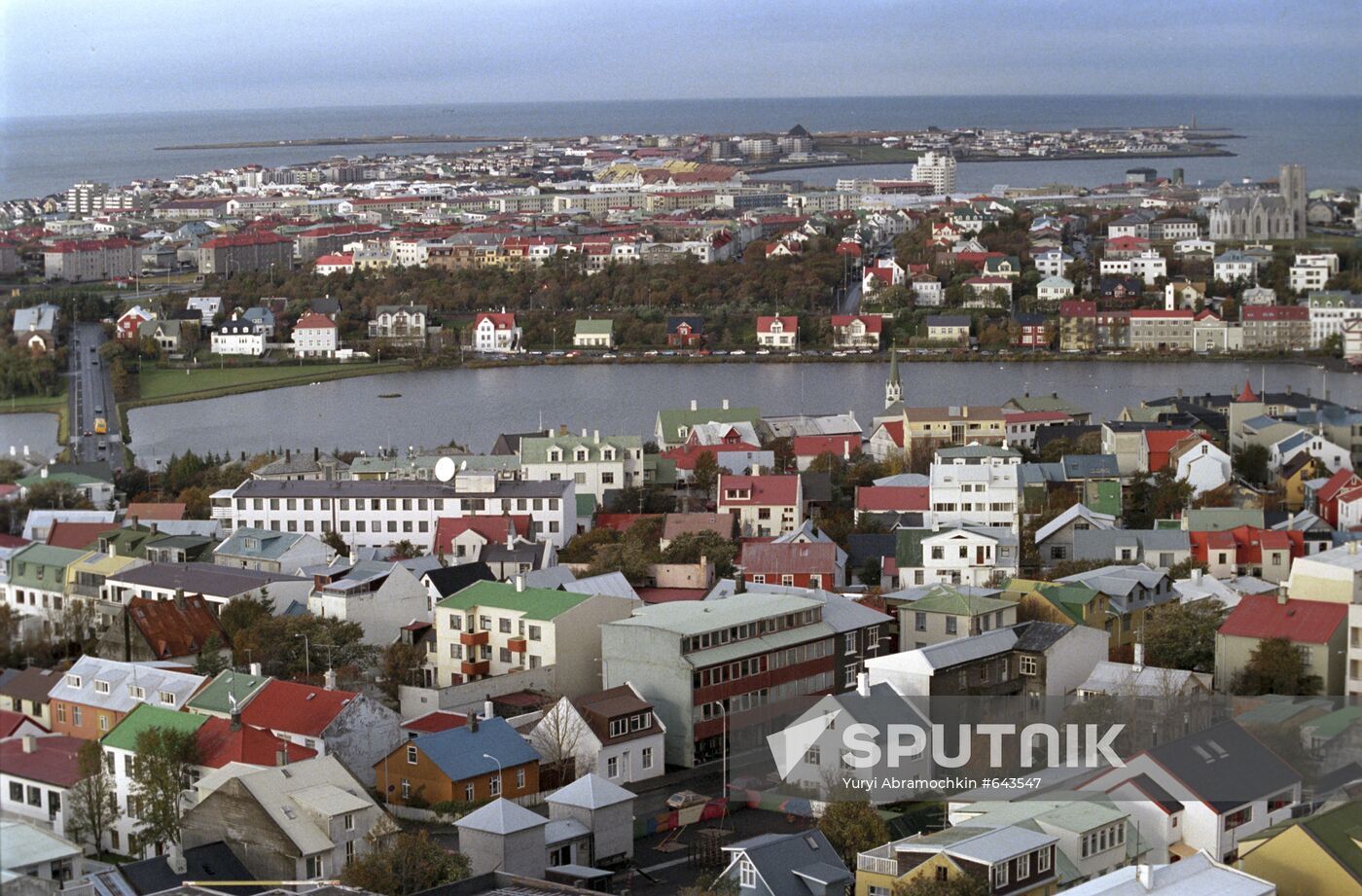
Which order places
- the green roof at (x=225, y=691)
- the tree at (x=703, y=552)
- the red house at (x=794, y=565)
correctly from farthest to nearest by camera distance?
1. the tree at (x=703, y=552)
2. the red house at (x=794, y=565)
3. the green roof at (x=225, y=691)

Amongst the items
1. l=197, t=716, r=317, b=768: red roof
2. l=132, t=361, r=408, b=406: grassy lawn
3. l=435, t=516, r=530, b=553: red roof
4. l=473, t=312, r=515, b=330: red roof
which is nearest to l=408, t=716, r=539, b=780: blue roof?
l=197, t=716, r=317, b=768: red roof

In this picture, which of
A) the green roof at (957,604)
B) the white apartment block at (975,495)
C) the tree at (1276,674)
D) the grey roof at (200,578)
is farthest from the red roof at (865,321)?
the tree at (1276,674)

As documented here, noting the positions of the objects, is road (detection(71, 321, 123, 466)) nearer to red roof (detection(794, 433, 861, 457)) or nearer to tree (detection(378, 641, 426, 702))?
red roof (detection(794, 433, 861, 457))

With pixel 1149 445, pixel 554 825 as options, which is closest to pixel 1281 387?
pixel 1149 445

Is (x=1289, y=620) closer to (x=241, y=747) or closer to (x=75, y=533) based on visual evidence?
(x=241, y=747)

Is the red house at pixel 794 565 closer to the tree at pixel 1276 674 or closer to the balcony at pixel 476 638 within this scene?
the balcony at pixel 476 638

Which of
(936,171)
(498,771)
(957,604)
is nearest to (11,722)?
(498,771)
